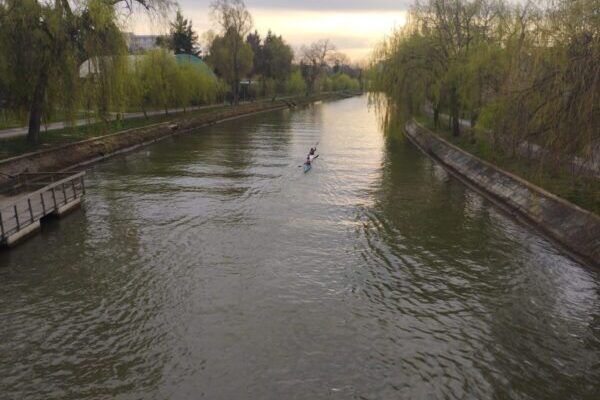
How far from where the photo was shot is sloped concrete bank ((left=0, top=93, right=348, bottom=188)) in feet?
77.1

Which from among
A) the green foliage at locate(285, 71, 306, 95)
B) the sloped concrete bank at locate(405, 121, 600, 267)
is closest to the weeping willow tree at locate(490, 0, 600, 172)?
the sloped concrete bank at locate(405, 121, 600, 267)

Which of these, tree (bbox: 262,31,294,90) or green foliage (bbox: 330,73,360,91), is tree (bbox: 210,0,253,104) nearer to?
tree (bbox: 262,31,294,90)

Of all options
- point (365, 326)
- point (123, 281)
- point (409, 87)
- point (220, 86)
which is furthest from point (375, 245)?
point (220, 86)

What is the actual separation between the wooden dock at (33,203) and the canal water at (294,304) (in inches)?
20.2

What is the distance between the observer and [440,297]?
12.2m

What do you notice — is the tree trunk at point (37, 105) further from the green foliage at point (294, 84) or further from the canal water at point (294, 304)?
the green foliage at point (294, 84)

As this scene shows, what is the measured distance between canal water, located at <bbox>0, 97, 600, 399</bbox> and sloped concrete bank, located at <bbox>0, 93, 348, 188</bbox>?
5398 millimetres

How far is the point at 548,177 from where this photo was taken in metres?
20.1

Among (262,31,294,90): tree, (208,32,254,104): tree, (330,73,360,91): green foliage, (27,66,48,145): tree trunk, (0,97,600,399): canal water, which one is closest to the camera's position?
(0,97,600,399): canal water

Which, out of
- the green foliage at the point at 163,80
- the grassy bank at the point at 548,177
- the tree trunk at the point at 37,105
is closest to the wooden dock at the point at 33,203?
the tree trunk at the point at 37,105

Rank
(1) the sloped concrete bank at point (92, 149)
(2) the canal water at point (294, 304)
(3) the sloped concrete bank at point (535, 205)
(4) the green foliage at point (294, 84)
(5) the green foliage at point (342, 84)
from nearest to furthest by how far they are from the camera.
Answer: (2) the canal water at point (294, 304)
(3) the sloped concrete bank at point (535, 205)
(1) the sloped concrete bank at point (92, 149)
(4) the green foliage at point (294, 84)
(5) the green foliage at point (342, 84)

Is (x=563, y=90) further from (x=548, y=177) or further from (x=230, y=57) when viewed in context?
(x=230, y=57)

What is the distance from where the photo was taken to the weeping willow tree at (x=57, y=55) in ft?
77.5

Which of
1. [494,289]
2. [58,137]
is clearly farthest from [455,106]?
[58,137]
